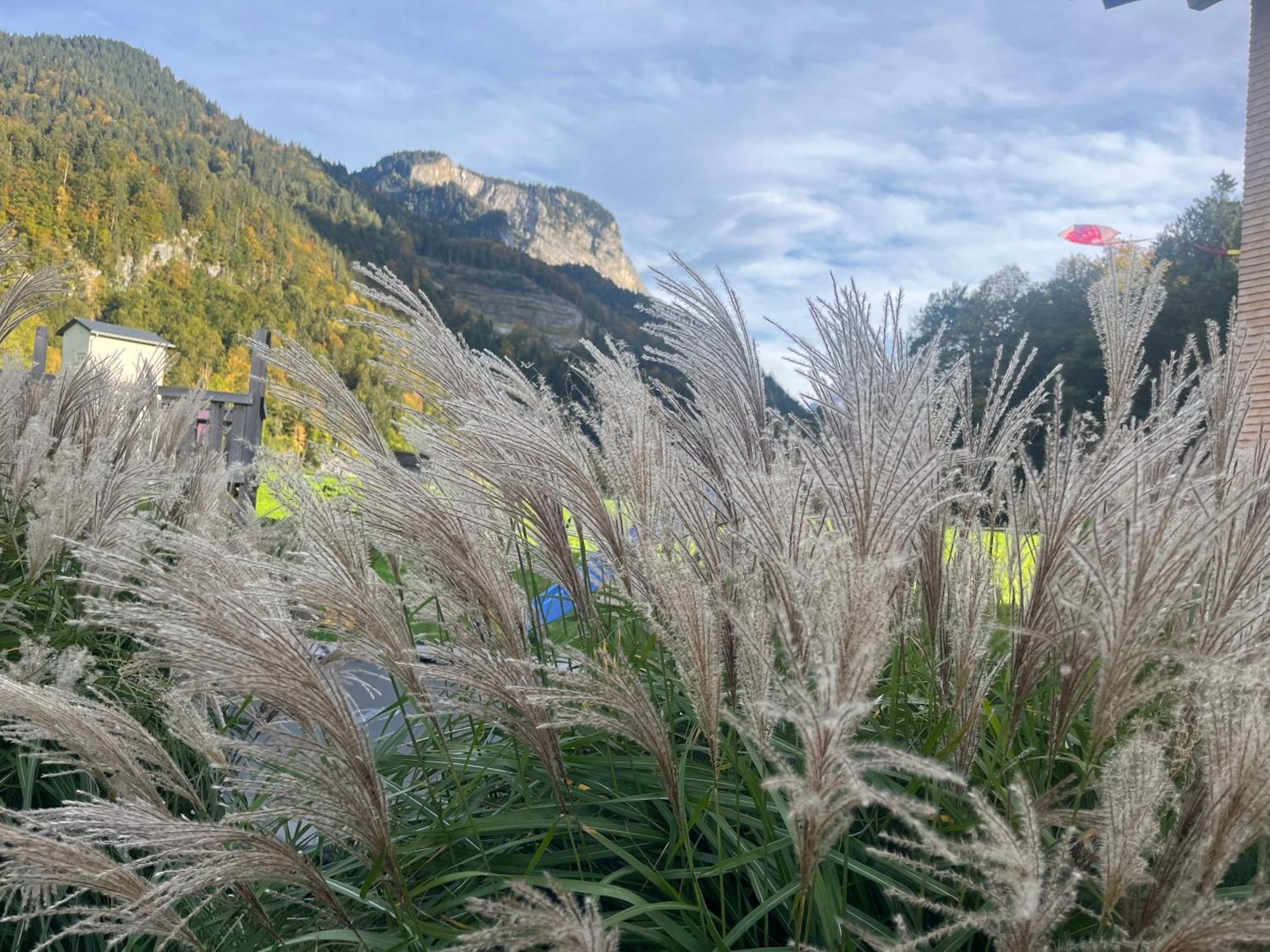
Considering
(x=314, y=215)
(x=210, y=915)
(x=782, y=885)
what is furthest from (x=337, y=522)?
(x=314, y=215)

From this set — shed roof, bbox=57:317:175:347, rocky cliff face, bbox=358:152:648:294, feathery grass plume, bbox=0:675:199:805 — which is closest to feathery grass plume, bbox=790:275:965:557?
feathery grass plume, bbox=0:675:199:805

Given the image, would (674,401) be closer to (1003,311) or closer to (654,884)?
(654,884)

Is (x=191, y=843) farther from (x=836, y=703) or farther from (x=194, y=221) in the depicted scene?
(x=194, y=221)

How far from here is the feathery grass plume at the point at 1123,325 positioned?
1942 mm

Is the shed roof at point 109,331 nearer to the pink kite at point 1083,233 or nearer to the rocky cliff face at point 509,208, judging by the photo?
the pink kite at point 1083,233

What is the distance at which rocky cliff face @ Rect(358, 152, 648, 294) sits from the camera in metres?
149

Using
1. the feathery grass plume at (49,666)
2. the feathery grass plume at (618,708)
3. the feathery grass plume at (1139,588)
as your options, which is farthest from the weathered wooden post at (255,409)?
the feathery grass plume at (1139,588)

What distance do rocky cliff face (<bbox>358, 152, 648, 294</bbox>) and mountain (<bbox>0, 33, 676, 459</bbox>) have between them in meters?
45.9

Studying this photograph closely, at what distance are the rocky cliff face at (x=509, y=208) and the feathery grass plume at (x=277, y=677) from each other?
450 ft

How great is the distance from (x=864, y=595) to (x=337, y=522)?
939mm

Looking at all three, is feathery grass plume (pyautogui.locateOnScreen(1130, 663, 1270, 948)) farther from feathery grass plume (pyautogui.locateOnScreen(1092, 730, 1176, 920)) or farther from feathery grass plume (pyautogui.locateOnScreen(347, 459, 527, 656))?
feathery grass plume (pyautogui.locateOnScreen(347, 459, 527, 656))

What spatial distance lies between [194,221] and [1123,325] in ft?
256

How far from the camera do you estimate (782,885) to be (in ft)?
3.98

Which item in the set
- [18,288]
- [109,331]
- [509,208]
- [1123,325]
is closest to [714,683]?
[1123,325]
